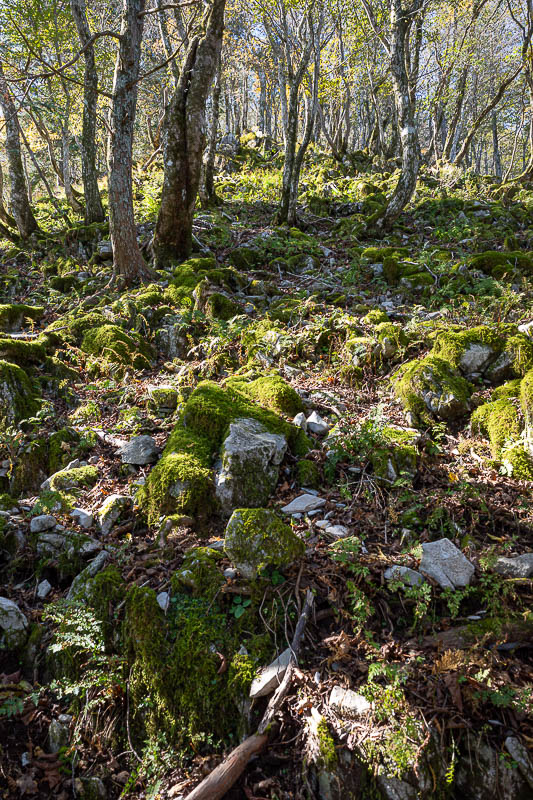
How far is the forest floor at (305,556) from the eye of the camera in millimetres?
2140

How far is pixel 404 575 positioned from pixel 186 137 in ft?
28.4

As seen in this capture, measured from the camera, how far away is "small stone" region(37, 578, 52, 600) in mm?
2957

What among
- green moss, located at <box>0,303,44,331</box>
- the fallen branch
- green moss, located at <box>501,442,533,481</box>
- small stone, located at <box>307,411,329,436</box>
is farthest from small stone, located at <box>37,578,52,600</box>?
green moss, located at <box>0,303,44,331</box>

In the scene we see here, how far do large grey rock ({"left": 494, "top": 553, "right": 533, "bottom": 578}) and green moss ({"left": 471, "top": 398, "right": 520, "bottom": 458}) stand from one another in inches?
43.8

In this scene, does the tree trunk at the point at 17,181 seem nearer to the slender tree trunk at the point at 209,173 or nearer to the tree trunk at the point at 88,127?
the tree trunk at the point at 88,127

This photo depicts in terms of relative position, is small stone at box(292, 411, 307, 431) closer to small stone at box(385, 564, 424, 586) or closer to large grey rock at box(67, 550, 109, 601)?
small stone at box(385, 564, 424, 586)

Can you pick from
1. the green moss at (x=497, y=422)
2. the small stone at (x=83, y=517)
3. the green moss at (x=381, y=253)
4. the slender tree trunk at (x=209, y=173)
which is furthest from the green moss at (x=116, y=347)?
the slender tree trunk at (x=209, y=173)

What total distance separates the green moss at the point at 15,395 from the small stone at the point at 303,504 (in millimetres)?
3176

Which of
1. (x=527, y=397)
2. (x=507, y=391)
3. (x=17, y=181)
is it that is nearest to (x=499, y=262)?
(x=507, y=391)

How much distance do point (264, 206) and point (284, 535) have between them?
42.3 feet

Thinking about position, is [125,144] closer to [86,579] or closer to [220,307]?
[220,307]

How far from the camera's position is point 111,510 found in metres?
3.46

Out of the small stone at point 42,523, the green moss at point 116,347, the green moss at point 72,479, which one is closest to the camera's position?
the small stone at point 42,523

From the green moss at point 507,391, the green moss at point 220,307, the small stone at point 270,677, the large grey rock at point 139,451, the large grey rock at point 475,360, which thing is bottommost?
the small stone at point 270,677
